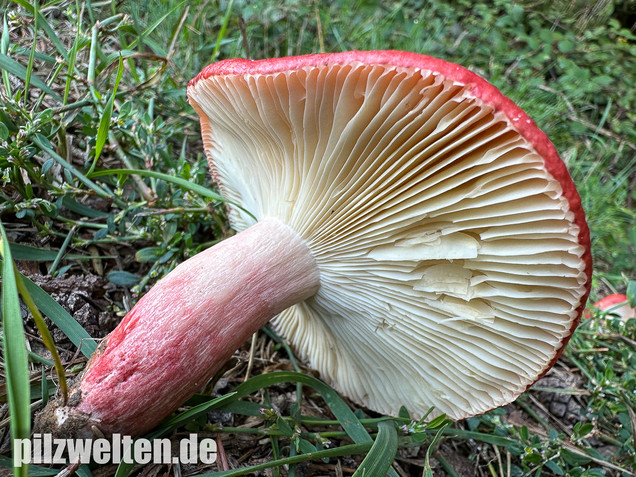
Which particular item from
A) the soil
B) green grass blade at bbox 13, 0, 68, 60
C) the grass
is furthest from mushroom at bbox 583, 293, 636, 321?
green grass blade at bbox 13, 0, 68, 60

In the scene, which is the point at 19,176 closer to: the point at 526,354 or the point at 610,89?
the point at 526,354

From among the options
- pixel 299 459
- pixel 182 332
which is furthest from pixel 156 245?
pixel 299 459

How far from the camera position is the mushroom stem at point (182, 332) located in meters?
1.36

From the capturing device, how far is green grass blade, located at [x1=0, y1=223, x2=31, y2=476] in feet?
3.32

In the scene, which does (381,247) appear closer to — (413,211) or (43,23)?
(413,211)

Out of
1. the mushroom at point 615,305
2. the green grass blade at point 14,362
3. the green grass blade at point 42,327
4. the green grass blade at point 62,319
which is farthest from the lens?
the mushroom at point 615,305

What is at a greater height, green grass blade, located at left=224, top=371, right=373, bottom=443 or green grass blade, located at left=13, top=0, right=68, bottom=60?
green grass blade, located at left=13, top=0, right=68, bottom=60

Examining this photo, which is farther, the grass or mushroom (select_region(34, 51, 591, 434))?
the grass

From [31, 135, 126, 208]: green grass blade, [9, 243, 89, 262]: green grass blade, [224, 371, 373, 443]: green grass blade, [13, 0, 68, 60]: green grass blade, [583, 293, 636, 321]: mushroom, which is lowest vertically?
[583, 293, 636, 321]: mushroom

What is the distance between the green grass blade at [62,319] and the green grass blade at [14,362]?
0.48 meters

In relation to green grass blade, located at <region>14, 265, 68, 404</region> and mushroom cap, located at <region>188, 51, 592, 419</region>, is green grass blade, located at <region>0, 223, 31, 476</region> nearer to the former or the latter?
green grass blade, located at <region>14, 265, 68, 404</region>

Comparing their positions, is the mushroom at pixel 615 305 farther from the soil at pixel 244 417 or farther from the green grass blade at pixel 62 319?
the green grass blade at pixel 62 319

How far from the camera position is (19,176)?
5.59 ft

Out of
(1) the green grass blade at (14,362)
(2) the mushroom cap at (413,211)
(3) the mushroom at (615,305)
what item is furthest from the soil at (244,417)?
(3) the mushroom at (615,305)
